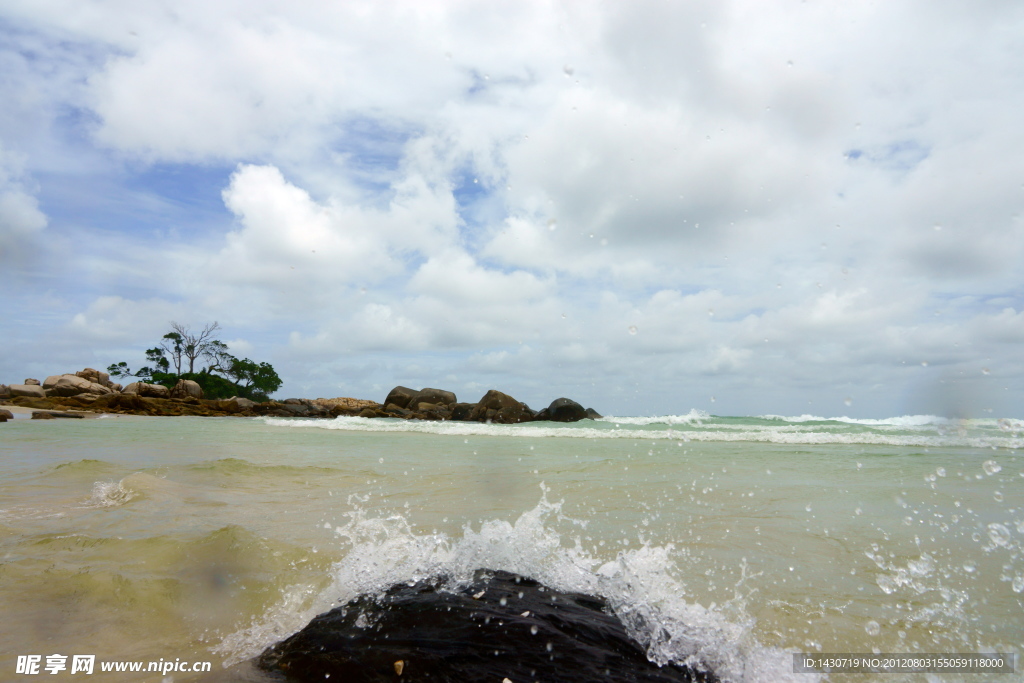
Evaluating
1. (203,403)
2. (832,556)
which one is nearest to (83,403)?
(203,403)

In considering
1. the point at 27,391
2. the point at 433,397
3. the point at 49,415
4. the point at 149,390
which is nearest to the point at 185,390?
the point at 149,390

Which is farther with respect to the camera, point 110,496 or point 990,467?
point 990,467

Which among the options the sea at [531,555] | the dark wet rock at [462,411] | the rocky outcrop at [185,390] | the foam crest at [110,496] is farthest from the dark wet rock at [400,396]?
the foam crest at [110,496]

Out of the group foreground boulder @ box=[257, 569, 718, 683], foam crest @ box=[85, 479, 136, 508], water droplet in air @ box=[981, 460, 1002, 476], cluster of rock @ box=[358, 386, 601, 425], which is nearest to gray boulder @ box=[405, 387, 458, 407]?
cluster of rock @ box=[358, 386, 601, 425]

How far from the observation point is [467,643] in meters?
2.22

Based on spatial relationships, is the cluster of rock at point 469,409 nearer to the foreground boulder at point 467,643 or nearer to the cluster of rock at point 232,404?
the cluster of rock at point 232,404

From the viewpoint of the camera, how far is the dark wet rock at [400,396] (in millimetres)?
34188

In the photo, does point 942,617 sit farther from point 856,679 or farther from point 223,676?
point 223,676

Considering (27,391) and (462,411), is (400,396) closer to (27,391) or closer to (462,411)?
(462,411)

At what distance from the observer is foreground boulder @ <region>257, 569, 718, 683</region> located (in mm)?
2076

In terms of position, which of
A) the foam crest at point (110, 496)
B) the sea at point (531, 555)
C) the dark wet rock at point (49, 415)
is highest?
the dark wet rock at point (49, 415)

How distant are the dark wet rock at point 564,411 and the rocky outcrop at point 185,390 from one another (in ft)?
78.2

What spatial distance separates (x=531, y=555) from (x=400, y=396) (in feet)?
105

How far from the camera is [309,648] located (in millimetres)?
2273
